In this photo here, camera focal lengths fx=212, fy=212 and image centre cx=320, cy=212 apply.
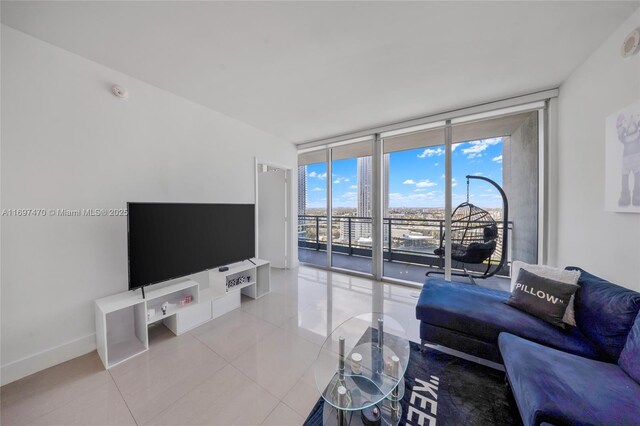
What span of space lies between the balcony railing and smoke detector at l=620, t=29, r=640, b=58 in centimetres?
208

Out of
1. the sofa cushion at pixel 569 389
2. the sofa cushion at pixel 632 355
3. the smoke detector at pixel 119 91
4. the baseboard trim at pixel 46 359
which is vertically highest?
the smoke detector at pixel 119 91

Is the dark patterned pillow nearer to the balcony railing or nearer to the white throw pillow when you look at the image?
the white throw pillow

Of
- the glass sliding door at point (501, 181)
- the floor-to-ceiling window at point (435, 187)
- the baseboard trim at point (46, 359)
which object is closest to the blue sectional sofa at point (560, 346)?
the glass sliding door at point (501, 181)

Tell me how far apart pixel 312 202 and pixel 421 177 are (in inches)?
85.7

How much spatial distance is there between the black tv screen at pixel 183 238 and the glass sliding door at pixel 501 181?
312 centimetres

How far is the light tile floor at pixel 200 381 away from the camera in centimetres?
134

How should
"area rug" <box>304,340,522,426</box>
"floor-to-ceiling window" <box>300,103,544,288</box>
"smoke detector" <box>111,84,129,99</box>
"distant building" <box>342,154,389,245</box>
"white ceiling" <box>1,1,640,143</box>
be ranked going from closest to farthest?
"area rug" <box>304,340,522,426</box>
"white ceiling" <box>1,1,640,143</box>
"smoke detector" <box>111,84,129,99</box>
"floor-to-ceiling window" <box>300,103,544,288</box>
"distant building" <box>342,154,389,245</box>

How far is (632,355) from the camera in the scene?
117cm

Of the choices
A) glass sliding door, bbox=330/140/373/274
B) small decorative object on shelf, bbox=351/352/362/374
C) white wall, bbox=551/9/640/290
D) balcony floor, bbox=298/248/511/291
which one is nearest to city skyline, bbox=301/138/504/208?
glass sliding door, bbox=330/140/373/274

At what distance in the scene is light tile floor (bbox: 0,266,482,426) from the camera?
4.39ft

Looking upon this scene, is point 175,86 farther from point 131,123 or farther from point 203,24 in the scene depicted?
point 203,24

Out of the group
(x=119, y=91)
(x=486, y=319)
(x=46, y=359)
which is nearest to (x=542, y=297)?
(x=486, y=319)

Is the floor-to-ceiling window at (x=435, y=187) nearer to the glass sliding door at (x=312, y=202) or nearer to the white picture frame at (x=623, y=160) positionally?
the glass sliding door at (x=312, y=202)

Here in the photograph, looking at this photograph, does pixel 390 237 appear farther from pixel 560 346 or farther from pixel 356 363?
pixel 356 363
